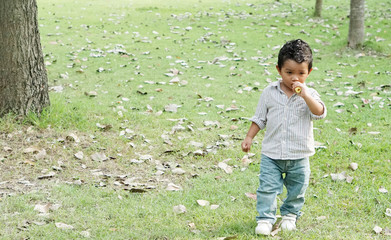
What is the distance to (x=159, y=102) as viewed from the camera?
7293 mm

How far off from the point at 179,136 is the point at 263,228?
253cm

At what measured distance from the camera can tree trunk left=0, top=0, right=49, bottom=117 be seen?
5531mm

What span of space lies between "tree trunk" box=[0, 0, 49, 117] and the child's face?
3387 mm

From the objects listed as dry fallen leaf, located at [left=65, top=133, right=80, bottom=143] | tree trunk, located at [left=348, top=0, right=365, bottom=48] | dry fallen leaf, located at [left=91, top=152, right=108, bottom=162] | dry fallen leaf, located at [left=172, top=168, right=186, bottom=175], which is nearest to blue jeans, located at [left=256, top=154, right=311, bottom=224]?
dry fallen leaf, located at [left=172, top=168, right=186, bottom=175]

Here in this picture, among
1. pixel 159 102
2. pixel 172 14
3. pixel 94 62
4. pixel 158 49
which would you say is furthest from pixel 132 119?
pixel 172 14

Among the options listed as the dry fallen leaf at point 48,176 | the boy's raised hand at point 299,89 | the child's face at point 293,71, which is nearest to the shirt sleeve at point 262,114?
the child's face at point 293,71

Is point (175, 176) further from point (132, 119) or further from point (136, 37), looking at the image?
point (136, 37)

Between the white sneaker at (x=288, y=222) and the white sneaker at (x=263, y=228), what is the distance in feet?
0.44

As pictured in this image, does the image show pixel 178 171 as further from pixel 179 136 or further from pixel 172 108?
pixel 172 108

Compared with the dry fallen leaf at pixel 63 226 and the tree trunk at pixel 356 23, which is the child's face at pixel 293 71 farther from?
the tree trunk at pixel 356 23

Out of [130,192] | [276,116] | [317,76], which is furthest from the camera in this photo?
[317,76]

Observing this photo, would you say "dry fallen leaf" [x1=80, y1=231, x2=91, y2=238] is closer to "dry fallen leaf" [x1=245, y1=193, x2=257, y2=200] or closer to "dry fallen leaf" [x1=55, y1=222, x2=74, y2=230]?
"dry fallen leaf" [x1=55, y1=222, x2=74, y2=230]

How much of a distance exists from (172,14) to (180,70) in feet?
20.9

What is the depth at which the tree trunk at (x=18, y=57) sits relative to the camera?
553 cm
